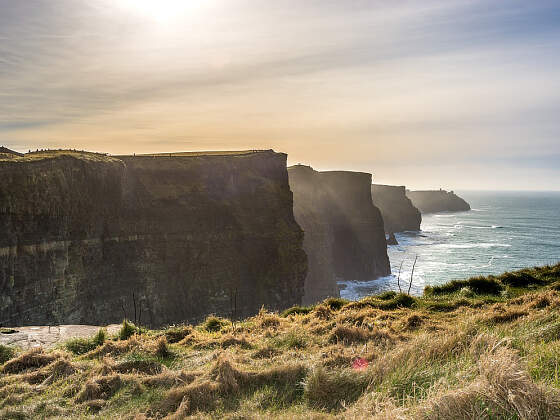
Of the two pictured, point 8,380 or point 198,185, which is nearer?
point 8,380

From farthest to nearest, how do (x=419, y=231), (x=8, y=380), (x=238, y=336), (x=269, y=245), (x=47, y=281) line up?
(x=419, y=231), (x=269, y=245), (x=47, y=281), (x=238, y=336), (x=8, y=380)

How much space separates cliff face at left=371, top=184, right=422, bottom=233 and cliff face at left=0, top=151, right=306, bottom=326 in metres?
88.7

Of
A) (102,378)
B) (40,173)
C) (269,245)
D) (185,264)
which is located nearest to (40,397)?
(102,378)

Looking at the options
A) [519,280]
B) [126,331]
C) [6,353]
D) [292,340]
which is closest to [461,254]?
[519,280]

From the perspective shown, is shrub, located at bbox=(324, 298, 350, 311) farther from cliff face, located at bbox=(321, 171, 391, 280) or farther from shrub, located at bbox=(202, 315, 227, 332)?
cliff face, located at bbox=(321, 171, 391, 280)

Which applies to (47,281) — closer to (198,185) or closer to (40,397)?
(198,185)

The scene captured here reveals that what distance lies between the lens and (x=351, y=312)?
→ 41.0ft

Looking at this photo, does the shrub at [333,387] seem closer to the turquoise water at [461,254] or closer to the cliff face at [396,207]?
the turquoise water at [461,254]

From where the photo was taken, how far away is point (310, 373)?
666cm

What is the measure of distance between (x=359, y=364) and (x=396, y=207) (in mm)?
141314

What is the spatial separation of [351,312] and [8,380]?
9.19 m

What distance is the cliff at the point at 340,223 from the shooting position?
246ft

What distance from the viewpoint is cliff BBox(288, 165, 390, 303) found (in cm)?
7506

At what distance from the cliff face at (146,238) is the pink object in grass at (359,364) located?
30720 millimetres
